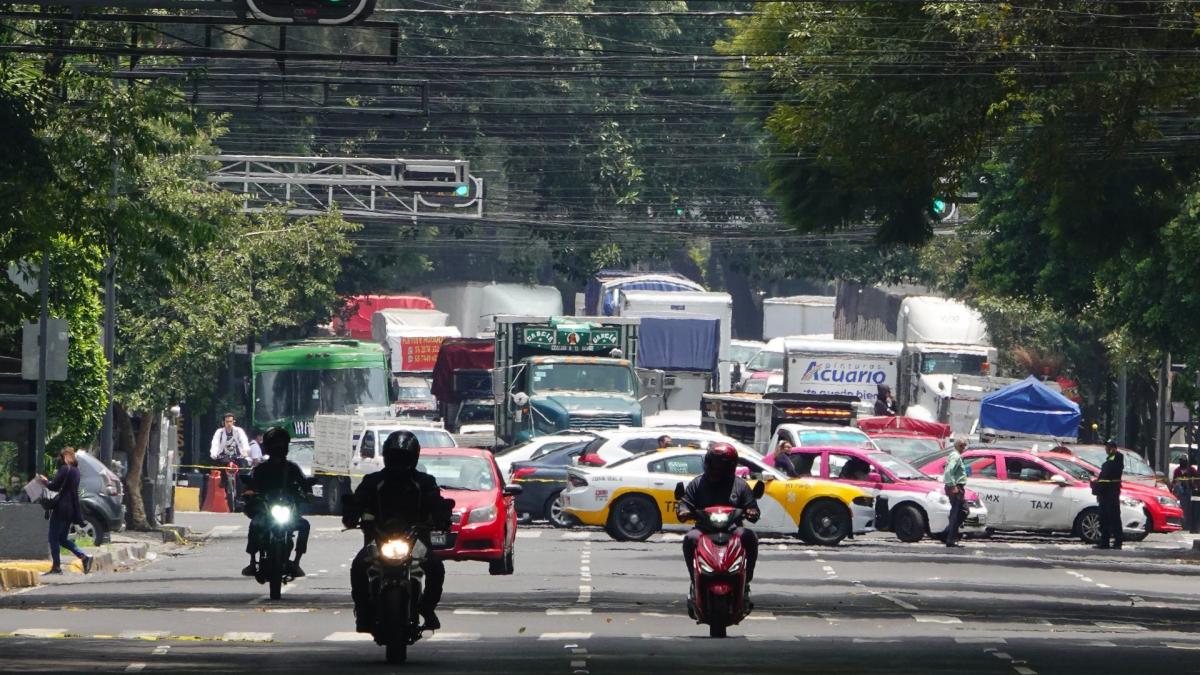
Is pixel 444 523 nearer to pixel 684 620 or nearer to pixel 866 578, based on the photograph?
pixel 684 620

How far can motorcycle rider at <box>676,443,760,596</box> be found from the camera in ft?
58.2

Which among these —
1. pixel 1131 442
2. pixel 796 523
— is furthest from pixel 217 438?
pixel 1131 442

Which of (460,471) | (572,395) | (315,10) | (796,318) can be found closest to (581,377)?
(572,395)

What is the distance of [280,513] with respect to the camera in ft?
68.8

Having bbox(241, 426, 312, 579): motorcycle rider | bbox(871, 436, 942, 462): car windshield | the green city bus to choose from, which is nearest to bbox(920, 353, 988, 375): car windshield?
the green city bus

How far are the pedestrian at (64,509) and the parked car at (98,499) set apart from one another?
458 centimetres

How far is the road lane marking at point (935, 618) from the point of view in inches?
778

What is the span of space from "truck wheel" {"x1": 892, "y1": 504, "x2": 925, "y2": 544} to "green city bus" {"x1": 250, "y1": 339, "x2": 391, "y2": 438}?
61.8 feet

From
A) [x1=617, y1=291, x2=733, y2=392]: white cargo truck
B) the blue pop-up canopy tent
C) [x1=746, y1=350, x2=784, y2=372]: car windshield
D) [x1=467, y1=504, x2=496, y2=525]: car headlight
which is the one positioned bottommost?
[x1=467, y1=504, x2=496, y2=525]: car headlight

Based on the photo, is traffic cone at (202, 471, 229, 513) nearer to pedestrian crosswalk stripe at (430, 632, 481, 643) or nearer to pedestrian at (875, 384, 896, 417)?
Answer: pedestrian at (875, 384, 896, 417)

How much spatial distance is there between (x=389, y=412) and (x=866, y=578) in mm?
27808

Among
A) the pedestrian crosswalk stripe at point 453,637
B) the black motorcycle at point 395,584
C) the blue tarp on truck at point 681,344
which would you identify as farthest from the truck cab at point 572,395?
the black motorcycle at point 395,584

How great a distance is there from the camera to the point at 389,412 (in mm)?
53000

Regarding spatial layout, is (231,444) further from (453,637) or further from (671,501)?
(453,637)
